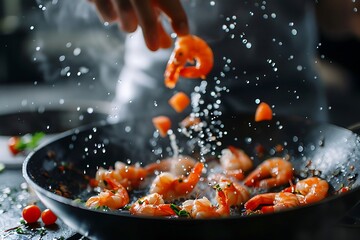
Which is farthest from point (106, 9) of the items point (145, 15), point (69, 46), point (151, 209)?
point (69, 46)

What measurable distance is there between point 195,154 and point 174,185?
14.2 inches

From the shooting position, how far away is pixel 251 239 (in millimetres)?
1213

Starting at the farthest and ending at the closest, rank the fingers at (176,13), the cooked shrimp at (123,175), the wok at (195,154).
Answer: the cooked shrimp at (123,175)
the fingers at (176,13)
the wok at (195,154)

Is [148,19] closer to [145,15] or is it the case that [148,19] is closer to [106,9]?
[145,15]

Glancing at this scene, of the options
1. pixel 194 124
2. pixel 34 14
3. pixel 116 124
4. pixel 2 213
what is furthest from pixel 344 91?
pixel 34 14

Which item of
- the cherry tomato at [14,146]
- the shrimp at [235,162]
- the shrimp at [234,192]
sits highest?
the shrimp at [234,192]

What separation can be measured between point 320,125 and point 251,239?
88 cm

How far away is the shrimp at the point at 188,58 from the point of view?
78.7 inches

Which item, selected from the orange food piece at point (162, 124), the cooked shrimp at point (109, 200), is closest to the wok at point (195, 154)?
the orange food piece at point (162, 124)

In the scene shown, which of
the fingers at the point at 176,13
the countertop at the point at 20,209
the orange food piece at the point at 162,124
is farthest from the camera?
the orange food piece at the point at 162,124

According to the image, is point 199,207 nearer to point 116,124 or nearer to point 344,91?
point 116,124

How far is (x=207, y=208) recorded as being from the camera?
1.48 m

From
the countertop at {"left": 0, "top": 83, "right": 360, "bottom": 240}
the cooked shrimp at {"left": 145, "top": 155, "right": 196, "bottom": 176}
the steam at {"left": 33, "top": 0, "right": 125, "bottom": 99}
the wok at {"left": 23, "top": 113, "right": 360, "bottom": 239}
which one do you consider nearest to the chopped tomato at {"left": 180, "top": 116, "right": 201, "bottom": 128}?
the wok at {"left": 23, "top": 113, "right": 360, "bottom": 239}

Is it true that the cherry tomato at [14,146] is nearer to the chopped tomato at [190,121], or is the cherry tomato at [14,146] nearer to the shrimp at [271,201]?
the chopped tomato at [190,121]
